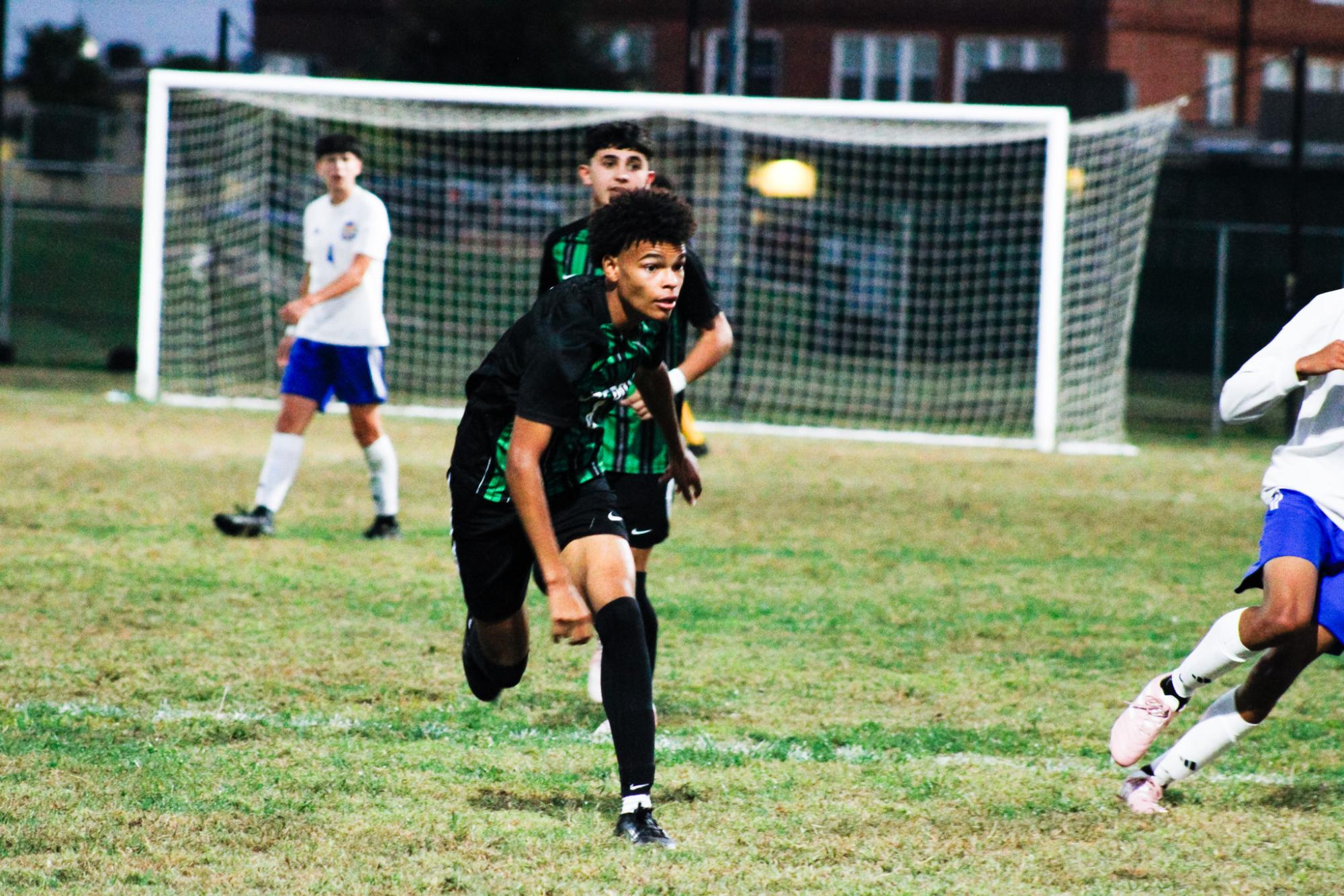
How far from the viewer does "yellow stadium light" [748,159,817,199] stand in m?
23.7

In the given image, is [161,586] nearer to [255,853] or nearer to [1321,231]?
[255,853]

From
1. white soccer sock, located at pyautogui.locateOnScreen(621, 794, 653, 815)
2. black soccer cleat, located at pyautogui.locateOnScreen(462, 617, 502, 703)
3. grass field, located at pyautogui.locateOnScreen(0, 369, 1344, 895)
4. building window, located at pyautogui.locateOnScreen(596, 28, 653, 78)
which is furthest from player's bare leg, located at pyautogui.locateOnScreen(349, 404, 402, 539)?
building window, located at pyautogui.locateOnScreen(596, 28, 653, 78)

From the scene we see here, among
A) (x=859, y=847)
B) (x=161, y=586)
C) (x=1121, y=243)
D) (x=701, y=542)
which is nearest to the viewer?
(x=859, y=847)

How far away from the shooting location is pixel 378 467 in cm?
902

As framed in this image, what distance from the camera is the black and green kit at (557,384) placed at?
402cm

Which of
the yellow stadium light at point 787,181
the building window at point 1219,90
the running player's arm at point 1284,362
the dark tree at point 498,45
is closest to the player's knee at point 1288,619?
the running player's arm at point 1284,362

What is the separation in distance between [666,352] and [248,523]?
4308 millimetres

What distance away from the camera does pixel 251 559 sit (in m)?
8.21

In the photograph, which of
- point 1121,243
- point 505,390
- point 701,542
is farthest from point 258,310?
point 505,390

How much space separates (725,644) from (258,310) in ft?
46.3

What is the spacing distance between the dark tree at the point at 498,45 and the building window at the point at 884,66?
9.41 m

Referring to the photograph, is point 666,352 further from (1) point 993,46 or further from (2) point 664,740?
(1) point 993,46

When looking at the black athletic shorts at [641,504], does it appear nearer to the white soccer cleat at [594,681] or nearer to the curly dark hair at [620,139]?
the white soccer cleat at [594,681]

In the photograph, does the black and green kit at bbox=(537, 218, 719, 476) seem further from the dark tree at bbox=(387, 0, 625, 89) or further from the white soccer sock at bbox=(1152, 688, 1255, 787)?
the dark tree at bbox=(387, 0, 625, 89)
